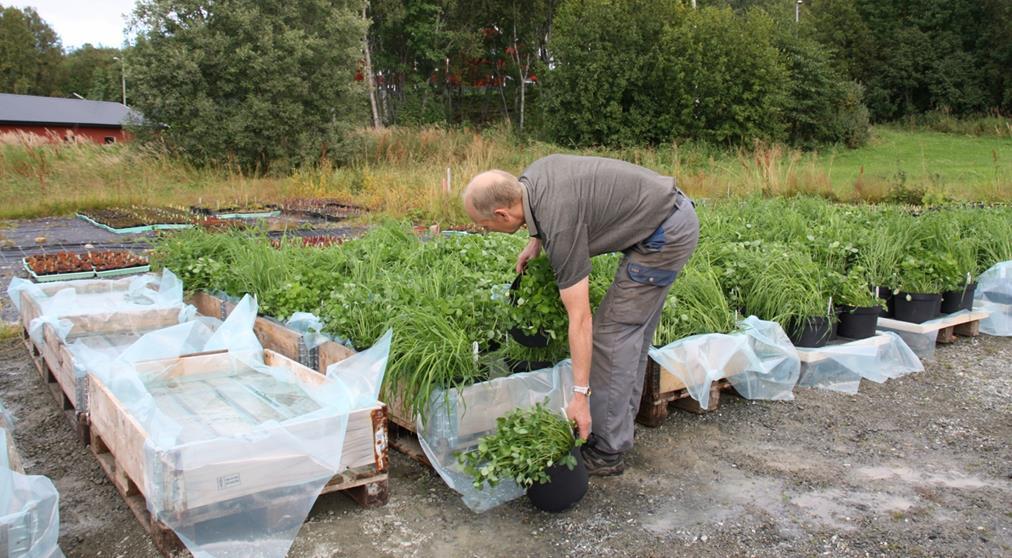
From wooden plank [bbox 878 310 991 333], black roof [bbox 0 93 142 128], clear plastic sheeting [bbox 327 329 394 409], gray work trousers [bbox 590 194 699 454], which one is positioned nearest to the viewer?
gray work trousers [bbox 590 194 699 454]

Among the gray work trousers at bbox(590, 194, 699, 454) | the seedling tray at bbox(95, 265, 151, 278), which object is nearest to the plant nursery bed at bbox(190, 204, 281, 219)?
the seedling tray at bbox(95, 265, 151, 278)

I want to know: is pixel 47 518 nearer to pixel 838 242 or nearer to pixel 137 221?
pixel 838 242

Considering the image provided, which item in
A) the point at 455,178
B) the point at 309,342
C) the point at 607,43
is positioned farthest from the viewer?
the point at 607,43

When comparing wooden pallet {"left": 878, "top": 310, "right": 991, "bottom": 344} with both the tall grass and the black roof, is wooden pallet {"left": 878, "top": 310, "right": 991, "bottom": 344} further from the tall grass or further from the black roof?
the black roof

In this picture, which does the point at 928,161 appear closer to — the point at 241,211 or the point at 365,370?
the point at 241,211

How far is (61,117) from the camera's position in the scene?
1425 inches

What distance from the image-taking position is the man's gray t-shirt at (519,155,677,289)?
111 inches

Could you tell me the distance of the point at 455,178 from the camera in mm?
14438

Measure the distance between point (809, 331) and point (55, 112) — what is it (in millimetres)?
40735

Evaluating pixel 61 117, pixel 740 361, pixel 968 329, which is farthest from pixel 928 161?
pixel 61 117

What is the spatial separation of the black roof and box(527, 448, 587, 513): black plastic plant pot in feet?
117

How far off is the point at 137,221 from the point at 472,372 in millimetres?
9750

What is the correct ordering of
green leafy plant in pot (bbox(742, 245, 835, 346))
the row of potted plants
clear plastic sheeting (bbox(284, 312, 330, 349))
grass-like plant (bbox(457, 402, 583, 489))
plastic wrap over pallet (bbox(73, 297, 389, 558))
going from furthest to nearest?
green leafy plant in pot (bbox(742, 245, 835, 346)) → clear plastic sheeting (bbox(284, 312, 330, 349)) → the row of potted plants → grass-like plant (bbox(457, 402, 583, 489)) → plastic wrap over pallet (bbox(73, 297, 389, 558))

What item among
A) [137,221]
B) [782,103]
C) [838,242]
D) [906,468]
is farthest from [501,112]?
[906,468]
